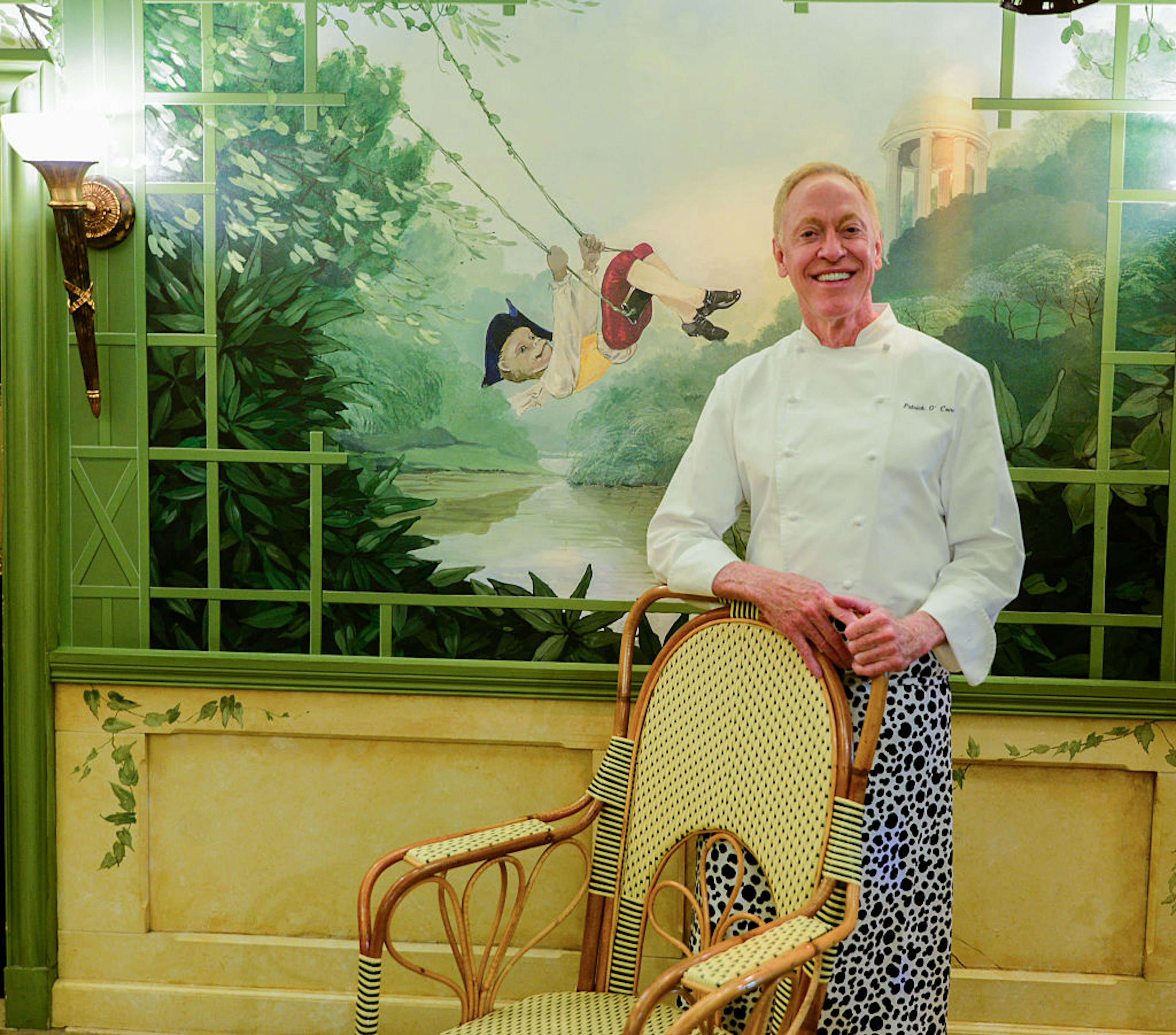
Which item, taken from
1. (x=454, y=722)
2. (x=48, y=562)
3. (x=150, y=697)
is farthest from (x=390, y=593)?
(x=48, y=562)

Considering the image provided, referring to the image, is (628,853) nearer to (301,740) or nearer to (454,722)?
(454,722)

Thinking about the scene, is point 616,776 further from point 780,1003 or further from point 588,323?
point 588,323

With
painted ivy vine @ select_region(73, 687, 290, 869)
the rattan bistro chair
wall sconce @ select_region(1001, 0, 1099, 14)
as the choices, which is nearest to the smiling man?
the rattan bistro chair

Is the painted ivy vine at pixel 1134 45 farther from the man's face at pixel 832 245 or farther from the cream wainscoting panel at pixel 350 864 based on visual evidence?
the cream wainscoting panel at pixel 350 864

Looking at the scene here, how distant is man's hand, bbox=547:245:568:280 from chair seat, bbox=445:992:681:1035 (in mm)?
1519

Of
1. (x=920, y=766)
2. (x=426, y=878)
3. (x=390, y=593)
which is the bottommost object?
(x=426, y=878)

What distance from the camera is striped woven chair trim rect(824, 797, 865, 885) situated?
1688mm

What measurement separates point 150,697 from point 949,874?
1.85 m

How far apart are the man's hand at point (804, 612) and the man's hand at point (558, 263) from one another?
99 centimetres

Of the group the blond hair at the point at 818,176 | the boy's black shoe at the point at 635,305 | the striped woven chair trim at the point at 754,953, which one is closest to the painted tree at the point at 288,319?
the boy's black shoe at the point at 635,305

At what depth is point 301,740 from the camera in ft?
8.75

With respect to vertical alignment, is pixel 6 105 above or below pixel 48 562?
above

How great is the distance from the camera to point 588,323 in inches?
100

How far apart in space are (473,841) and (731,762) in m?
0.47
